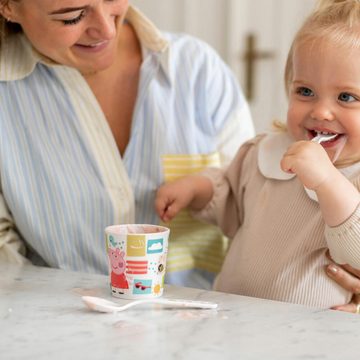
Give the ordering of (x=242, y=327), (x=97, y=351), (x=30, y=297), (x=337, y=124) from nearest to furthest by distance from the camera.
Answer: (x=97, y=351) < (x=242, y=327) < (x=30, y=297) < (x=337, y=124)

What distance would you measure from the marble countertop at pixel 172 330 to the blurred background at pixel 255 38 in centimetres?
237

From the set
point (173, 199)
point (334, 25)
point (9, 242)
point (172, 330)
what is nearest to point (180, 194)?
point (173, 199)

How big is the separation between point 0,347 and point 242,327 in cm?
35

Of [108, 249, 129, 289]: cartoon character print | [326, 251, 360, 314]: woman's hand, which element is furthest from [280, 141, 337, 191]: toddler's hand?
[108, 249, 129, 289]: cartoon character print

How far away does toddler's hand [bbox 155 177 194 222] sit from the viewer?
1729 mm

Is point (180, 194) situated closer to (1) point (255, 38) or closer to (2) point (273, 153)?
(2) point (273, 153)

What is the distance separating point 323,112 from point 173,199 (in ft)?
1.50

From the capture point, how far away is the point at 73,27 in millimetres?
1675

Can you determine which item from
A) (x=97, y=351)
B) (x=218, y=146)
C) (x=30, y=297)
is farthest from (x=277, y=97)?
(x=97, y=351)

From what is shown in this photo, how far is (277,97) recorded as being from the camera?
141 inches

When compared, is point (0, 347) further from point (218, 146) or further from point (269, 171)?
point (218, 146)

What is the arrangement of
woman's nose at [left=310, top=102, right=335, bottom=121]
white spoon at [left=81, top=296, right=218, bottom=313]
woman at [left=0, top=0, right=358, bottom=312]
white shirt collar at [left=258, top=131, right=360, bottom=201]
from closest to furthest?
white spoon at [left=81, top=296, right=218, bottom=313] < woman's nose at [left=310, top=102, right=335, bottom=121] < white shirt collar at [left=258, top=131, right=360, bottom=201] < woman at [left=0, top=0, right=358, bottom=312]

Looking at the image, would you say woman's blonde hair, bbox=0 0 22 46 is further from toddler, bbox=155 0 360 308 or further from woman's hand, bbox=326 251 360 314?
woman's hand, bbox=326 251 360 314

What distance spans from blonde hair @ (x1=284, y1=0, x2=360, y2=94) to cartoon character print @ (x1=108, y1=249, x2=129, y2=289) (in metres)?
0.55
